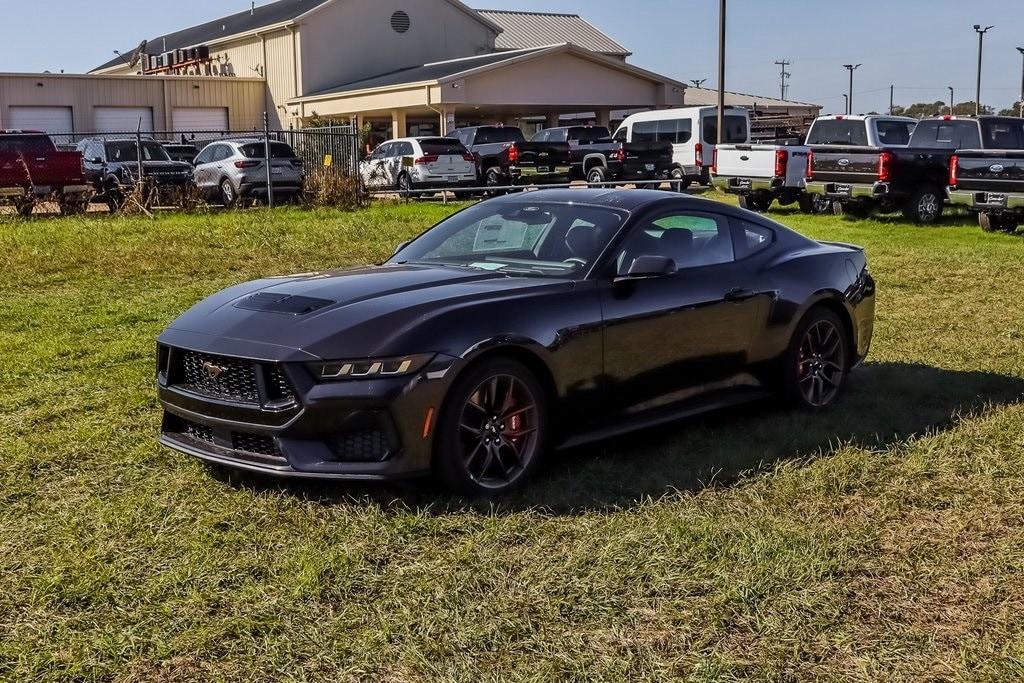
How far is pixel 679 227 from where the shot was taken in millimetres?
6574

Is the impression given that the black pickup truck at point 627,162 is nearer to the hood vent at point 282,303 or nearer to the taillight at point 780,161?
the taillight at point 780,161

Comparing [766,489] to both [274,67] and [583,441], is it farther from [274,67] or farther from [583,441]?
[274,67]

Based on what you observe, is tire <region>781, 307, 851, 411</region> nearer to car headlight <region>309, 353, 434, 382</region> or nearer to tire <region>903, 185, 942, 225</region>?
car headlight <region>309, 353, 434, 382</region>

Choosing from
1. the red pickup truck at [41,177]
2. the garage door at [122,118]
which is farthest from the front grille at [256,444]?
the garage door at [122,118]

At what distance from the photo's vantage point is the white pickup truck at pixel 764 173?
870 inches

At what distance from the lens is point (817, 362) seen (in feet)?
23.7

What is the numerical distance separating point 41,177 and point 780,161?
13255 millimetres

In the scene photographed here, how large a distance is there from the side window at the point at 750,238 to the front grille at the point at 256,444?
3.03m

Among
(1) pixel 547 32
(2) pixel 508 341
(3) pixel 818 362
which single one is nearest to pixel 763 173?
(3) pixel 818 362

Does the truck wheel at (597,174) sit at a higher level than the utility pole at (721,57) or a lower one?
lower

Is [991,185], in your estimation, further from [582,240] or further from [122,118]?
[122,118]

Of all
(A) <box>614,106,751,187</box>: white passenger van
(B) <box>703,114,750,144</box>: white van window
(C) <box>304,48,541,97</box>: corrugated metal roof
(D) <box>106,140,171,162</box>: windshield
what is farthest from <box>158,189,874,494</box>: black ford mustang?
(C) <box>304,48,541,97</box>: corrugated metal roof

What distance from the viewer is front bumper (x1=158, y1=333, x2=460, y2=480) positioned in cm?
501

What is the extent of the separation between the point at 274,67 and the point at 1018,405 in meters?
43.4
